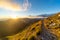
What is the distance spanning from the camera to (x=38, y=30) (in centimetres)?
3600

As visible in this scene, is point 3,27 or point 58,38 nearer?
point 58,38

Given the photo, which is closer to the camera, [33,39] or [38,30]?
[33,39]

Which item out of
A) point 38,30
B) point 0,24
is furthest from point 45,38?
point 0,24

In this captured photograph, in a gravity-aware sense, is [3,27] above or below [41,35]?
below

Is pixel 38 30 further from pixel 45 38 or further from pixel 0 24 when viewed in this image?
pixel 0 24

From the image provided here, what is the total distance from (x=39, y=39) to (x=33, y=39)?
252cm

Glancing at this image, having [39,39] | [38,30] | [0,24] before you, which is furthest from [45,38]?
[0,24]

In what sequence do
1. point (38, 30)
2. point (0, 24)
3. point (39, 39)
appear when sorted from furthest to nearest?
1. point (0, 24)
2. point (38, 30)
3. point (39, 39)

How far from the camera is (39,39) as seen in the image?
3162cm

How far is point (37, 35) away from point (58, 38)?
22.6ft

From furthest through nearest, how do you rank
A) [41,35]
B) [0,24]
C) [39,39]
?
[0,24]
[41,35]
[39,39]

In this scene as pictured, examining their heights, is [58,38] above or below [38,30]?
below

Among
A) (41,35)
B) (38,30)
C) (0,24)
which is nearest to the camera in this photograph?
(41,35)

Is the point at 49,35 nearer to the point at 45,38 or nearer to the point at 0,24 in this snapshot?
the point at 45,38
